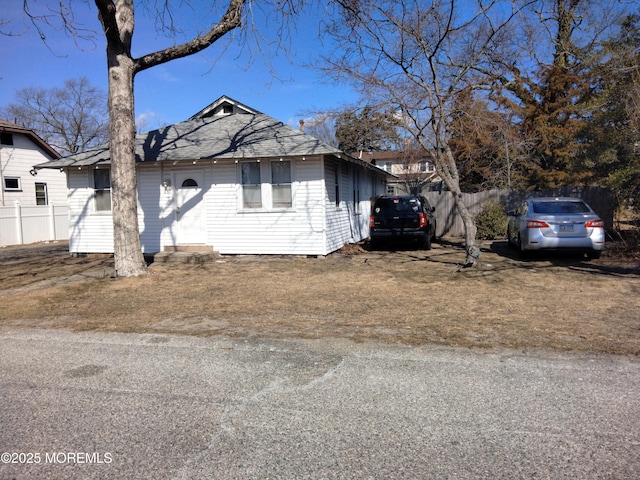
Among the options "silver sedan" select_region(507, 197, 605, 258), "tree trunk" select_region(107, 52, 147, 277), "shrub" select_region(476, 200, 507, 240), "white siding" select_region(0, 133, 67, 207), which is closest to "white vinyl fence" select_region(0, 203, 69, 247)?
"white siding" select_region(0, 133, 67, 207)

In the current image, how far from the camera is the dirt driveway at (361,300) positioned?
19.8 ft

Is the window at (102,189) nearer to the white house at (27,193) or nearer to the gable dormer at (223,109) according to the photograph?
the gable dormer at (223,109)

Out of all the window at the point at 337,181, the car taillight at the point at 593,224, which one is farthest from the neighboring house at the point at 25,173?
the car taillight at the point at 593,224

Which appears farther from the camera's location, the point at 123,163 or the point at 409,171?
the point at 409,171

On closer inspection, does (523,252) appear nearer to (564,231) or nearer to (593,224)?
(564,231)

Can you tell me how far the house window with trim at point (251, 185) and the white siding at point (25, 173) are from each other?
54.5 feet

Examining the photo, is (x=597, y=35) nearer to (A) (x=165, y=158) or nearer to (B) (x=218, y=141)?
(B) (x=218, y=141)

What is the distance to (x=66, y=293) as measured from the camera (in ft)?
29.5

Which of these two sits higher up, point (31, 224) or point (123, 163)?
point (123, 163)

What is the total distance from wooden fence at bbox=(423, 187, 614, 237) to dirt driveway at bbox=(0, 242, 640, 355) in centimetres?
629

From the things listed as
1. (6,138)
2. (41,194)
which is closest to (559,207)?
(6,138)

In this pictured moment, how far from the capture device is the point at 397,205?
48.3 feet

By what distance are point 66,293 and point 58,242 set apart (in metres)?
15.6

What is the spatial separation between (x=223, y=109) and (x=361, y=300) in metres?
11.4
